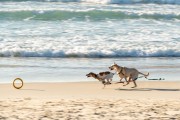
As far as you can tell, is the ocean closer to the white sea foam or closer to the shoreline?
the white sea foam

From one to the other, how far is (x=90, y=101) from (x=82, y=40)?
9.15 metres

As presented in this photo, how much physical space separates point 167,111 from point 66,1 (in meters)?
24.3

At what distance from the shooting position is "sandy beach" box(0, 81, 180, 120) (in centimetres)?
827

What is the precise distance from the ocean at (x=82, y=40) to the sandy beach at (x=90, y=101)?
3.22 ft

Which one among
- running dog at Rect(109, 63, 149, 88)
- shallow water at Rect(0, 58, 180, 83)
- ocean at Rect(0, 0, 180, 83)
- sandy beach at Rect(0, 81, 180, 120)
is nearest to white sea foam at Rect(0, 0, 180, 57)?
ocean at Rect(0, 0, 180, 83)

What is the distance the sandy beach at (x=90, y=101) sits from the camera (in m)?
8.27

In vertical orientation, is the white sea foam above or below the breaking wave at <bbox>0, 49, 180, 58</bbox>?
above

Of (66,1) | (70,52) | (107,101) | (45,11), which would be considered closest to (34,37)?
(70,52)

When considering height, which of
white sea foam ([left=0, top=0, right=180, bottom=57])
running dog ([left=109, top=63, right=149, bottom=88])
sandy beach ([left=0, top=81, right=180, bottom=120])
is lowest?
sandy beach ([left=0, top=81, right=180, bottom=120])

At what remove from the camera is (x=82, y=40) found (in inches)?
727

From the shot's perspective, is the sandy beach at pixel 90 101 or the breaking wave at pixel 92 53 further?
the breaking wave at pixel 92 53

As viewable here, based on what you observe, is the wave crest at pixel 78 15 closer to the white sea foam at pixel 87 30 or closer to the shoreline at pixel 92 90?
the white sea foam at pixel 87 30

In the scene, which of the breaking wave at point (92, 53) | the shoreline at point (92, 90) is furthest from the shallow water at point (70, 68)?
the shoreline at point (92, 90)

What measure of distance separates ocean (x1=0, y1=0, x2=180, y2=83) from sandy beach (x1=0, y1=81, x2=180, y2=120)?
0.98 metres
